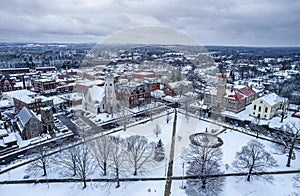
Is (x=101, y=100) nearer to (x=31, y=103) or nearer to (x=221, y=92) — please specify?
(x=31, y=103)

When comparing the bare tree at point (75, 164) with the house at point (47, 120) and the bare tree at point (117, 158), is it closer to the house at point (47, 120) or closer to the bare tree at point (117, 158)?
the bare tree at point (117, 158)

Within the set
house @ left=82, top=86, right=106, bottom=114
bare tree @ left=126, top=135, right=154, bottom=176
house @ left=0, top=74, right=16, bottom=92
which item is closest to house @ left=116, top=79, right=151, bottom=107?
house @ left=82, top=86, right=106, bottom=114

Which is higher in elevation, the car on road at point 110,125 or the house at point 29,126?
the house at point 29,126

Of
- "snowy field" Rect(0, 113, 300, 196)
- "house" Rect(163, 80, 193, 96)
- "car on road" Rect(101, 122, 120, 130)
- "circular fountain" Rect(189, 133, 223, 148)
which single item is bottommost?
"snowy field" Rect(0, 113, 300, 196)

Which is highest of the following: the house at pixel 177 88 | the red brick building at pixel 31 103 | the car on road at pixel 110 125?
the house at pixel 177 88

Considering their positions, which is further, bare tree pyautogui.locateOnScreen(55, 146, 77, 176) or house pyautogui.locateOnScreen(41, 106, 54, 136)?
house pyautogui.locateOnScreen(41, 106, 54, 136)

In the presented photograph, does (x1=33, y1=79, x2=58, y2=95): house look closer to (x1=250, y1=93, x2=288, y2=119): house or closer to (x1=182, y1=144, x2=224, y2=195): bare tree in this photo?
(x1=182, y1=144, x2=224, y2=195): bare tree

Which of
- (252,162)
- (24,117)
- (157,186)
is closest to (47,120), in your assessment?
(24,117)

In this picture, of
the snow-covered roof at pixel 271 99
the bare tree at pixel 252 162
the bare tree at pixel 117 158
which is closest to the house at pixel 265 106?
the snow-covered roof at pixel 271 99
